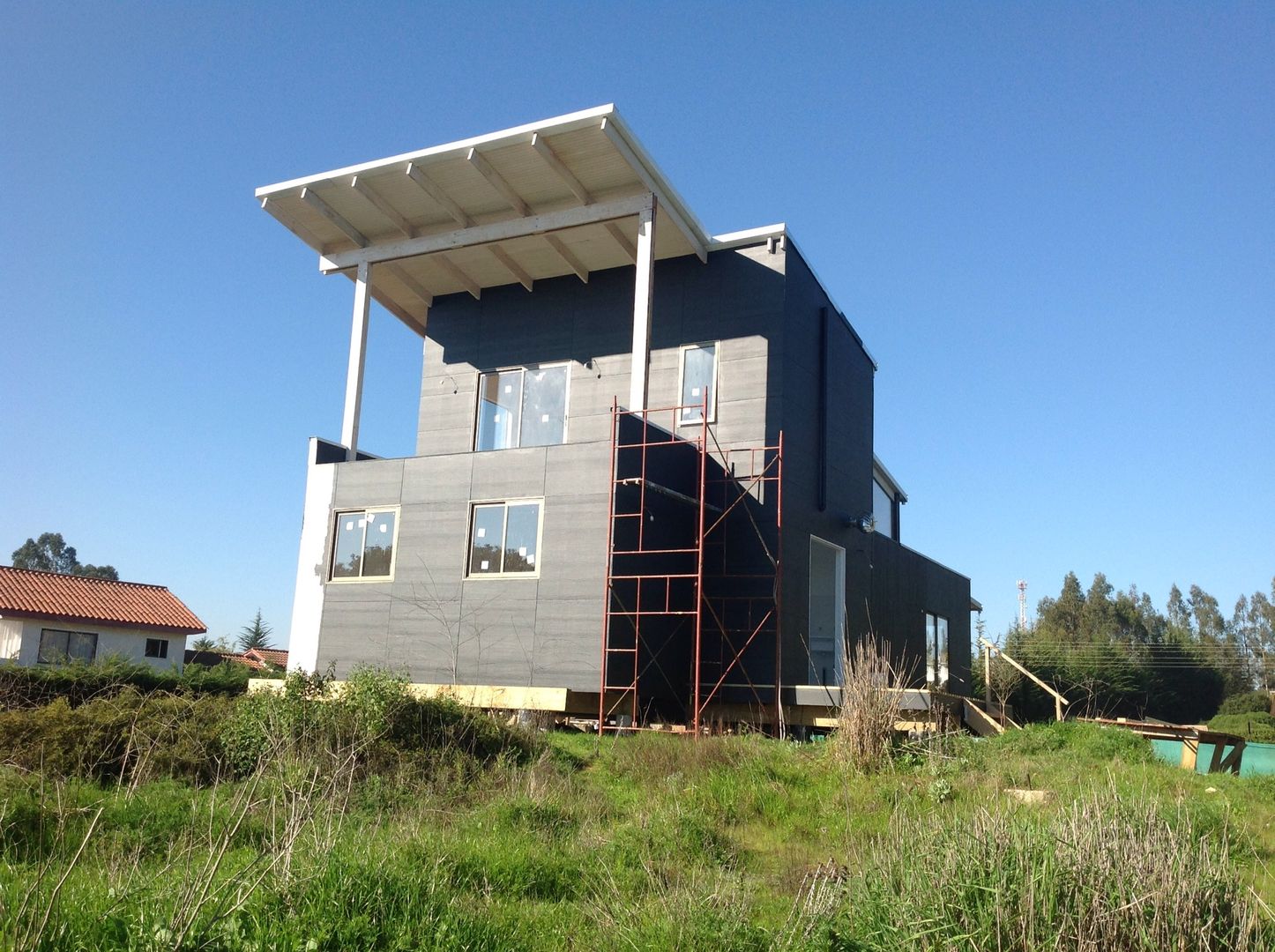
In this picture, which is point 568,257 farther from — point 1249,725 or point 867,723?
point 1249,725

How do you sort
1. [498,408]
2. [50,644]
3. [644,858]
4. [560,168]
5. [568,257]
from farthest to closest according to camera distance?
[50,644] < [498,408] < [568,257] < [560,168] < [644,858]

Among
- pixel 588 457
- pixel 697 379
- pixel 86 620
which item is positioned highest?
pixel 697 379

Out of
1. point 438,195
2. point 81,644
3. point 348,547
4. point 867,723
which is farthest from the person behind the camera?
point 81,644

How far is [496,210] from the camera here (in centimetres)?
1912

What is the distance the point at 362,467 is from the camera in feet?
60.4

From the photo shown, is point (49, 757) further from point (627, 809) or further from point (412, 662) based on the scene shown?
point (412, 662)

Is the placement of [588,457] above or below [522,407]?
below

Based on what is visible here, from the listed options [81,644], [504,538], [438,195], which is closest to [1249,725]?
[504,538]

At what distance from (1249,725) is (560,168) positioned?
3459 cm

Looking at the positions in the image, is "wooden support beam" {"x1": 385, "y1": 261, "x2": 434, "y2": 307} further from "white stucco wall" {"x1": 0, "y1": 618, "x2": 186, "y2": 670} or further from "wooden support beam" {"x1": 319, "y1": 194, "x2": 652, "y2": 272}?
"white stucco wall" {"x1": 0, "y1": 618, "x2": 186, "y2": 670}

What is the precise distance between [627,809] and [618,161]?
11.0 m

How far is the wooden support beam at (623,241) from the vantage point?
744 inches

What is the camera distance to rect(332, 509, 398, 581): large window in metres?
17.8

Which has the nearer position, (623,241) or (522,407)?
(623,241)
